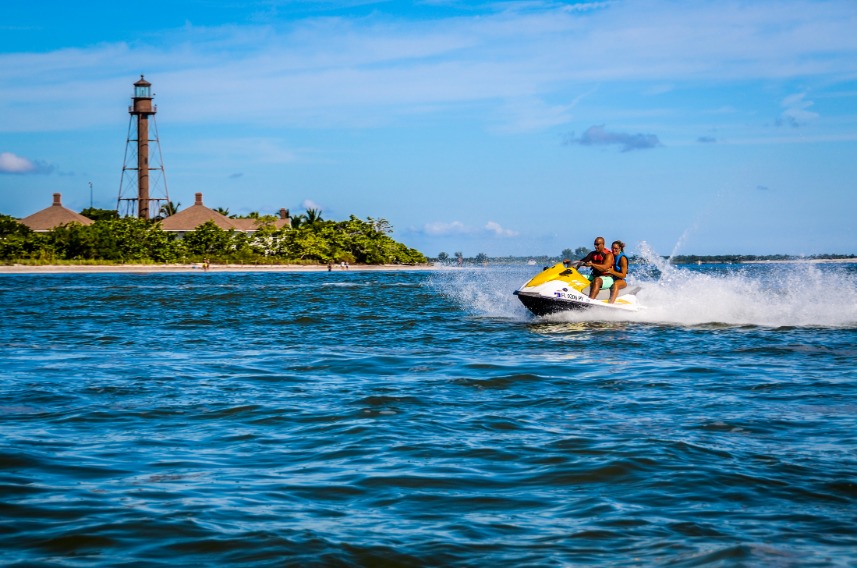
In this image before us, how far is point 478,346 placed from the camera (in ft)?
51.7

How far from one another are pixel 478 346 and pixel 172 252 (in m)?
71.0

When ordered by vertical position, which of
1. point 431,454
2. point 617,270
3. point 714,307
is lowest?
point 431,454

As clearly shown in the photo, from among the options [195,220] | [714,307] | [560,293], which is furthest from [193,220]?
[560,293]

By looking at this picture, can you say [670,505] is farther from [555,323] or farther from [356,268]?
[356,268]

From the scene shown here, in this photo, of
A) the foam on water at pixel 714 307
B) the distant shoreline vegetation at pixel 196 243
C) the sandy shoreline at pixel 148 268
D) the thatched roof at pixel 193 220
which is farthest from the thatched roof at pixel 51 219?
the foam on water at pixel 714 307

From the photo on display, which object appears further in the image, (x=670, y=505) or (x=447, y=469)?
(x=447, y=469)

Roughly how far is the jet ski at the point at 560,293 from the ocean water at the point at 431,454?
3.48 meters

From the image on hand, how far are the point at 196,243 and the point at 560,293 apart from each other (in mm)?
69640

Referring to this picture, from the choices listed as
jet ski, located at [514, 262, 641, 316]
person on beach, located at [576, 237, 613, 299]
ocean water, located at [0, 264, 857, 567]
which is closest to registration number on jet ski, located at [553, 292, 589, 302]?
jet ski, located at [514, 262, 641, 316]

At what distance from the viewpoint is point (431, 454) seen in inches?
287

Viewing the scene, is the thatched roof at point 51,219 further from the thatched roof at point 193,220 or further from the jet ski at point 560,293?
the jet ski at point 560,293

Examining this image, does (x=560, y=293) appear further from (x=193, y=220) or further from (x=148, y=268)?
(x=193, y=220)

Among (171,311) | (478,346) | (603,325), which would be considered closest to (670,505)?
(478,346)

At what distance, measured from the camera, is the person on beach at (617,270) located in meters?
19.6
